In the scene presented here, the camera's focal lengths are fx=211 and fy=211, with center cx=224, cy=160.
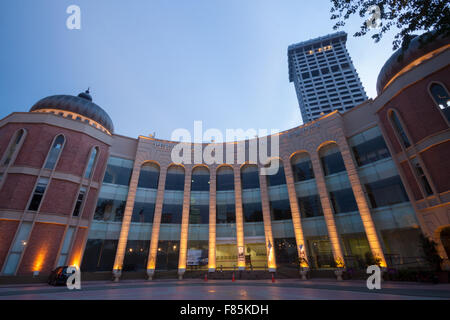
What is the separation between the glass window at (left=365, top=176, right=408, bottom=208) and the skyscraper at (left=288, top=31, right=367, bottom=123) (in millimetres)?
80837

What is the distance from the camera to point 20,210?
897 inches

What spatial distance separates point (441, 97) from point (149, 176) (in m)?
35.7

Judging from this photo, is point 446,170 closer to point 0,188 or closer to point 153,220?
point 153,220

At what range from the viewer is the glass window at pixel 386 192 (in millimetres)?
22750

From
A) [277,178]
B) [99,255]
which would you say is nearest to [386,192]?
[277,178]

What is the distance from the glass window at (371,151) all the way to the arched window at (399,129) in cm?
202

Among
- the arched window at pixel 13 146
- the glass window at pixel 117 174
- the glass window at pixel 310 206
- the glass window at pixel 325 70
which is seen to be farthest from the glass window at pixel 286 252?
the glass window at pixel 325 70

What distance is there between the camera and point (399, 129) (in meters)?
23.1

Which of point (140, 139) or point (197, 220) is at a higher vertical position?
point (140, 139)

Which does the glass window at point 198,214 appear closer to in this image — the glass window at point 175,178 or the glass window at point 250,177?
the glass window at point 175,178

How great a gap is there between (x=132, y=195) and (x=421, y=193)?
33911mm

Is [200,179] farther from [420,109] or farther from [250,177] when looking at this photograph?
[420,109]

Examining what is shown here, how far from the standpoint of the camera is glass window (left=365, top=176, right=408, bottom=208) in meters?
22.8
